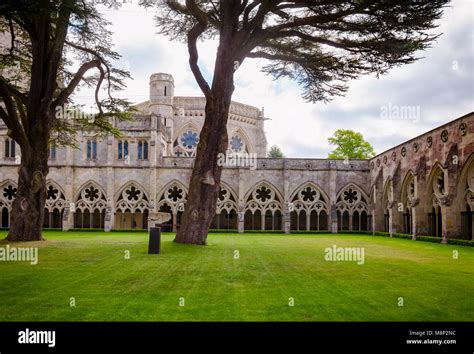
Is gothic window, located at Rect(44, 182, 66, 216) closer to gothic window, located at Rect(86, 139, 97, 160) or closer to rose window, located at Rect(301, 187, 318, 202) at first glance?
gothic window, located at Rect(86, 139, 97, 160)

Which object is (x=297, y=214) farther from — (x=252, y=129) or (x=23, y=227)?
(x=23, y=227)

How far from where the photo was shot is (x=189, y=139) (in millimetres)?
40969

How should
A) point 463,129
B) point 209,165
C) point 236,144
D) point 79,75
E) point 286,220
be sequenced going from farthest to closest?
point 236,144, point 286,220, point 463,129, point 79,75, point 209,165

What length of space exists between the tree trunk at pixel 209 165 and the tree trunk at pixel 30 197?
18.5 ft

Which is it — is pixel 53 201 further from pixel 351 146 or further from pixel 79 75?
pixel 351 146

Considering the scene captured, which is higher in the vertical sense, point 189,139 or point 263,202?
point 189,139

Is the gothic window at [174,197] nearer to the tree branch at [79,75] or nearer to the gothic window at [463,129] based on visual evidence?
the tree branch at [79,75]

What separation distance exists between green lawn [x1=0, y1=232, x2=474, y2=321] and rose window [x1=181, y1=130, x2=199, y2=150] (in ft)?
97.0

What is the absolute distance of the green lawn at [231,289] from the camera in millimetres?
5613

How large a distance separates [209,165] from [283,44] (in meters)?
5.92

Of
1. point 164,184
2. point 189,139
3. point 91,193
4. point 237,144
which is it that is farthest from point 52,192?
point 237,144

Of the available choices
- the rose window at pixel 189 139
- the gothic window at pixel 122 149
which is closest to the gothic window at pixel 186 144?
the rose window at pixel 189 139

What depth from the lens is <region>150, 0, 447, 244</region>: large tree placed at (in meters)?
13.7
